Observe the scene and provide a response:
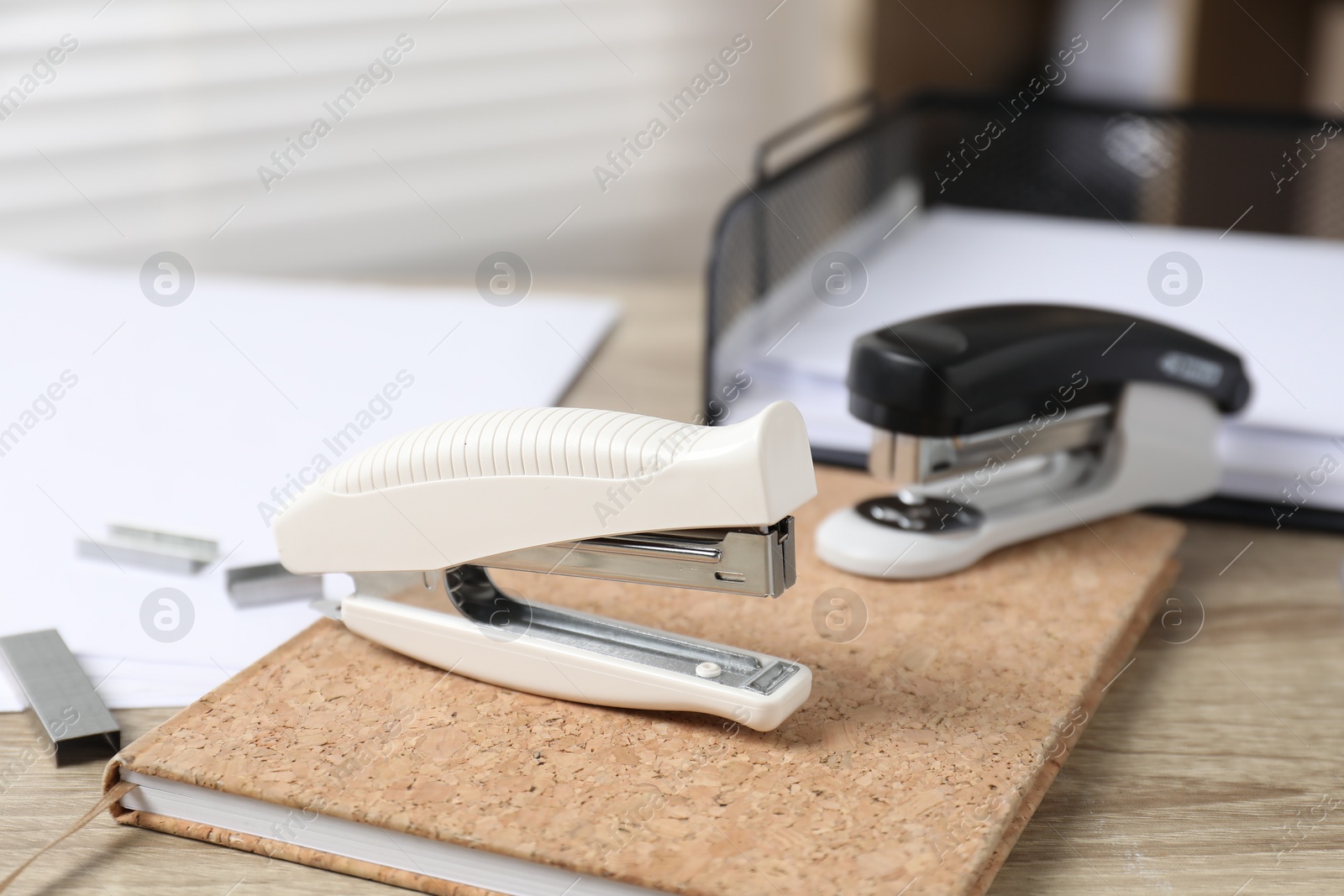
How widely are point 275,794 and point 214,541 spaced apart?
259mm

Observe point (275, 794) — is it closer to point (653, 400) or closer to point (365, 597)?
point (365, 597)

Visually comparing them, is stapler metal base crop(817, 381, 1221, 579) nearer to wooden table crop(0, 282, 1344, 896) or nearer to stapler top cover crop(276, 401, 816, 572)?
wooden table crop(0, 282, 1344, 896)

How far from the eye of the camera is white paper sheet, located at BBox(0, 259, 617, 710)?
2.19ft

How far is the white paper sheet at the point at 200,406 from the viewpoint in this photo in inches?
26.3

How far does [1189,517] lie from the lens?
0.83 meters

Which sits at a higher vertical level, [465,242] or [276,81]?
[276,81]

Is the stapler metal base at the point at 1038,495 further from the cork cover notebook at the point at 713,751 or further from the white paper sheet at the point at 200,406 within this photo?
the white paper sheet at the point at 200,406

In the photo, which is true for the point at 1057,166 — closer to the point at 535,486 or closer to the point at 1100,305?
the point at 1100,305

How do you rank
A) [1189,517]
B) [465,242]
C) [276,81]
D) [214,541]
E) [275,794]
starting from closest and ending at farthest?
[275,794] < [214,541] < [1189,517] < [276,81] < [465,242]

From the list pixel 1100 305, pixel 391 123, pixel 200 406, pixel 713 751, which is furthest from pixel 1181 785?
pixel 391 123

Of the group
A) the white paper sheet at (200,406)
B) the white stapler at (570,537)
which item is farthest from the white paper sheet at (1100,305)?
the white stapler at (570,537)

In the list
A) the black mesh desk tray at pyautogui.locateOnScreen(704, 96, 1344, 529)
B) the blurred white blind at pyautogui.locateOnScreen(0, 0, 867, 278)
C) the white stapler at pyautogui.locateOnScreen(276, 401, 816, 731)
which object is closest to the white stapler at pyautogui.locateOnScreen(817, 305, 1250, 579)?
the white stapler at pyautogui.locateOnScreen(276, 401, 816, 731)

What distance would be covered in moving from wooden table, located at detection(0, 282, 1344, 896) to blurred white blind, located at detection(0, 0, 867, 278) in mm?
1106

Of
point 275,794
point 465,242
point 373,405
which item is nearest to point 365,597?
point 275,794
